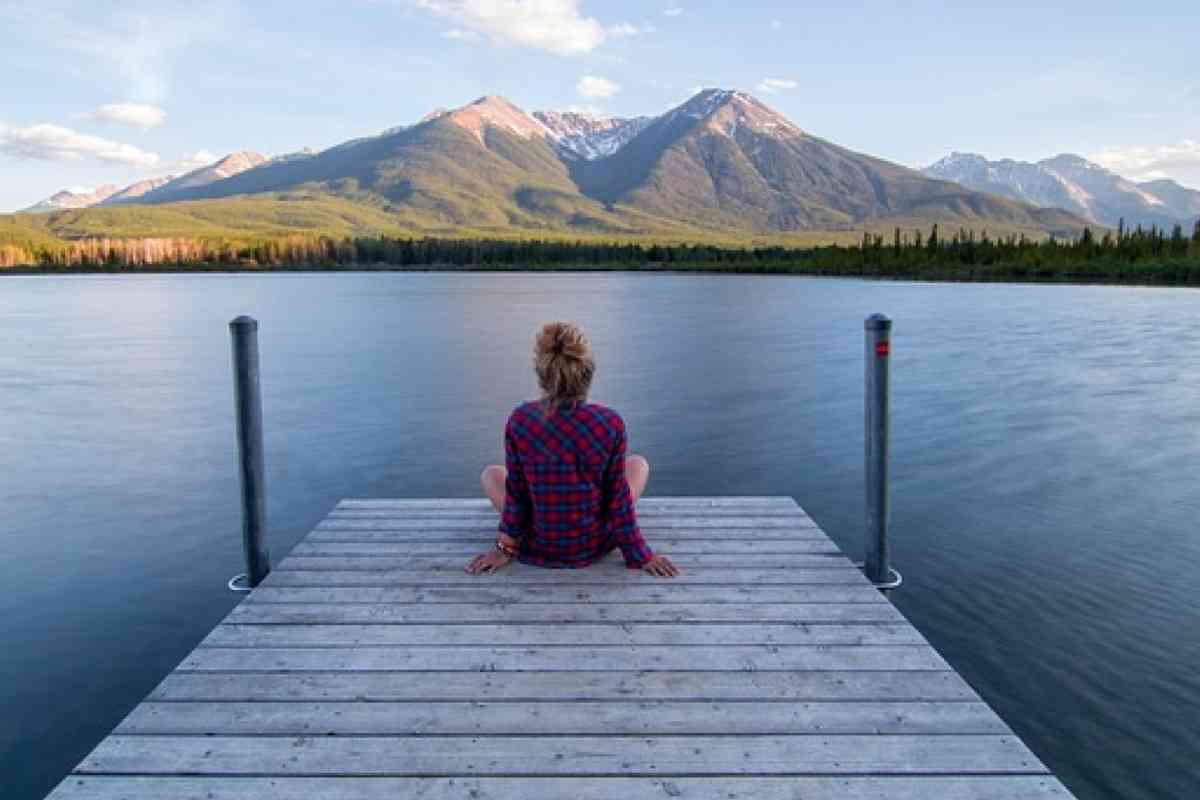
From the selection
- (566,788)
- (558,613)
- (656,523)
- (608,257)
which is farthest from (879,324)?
(608,257)

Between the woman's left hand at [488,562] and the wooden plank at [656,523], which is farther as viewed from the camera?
the wooden plank at [656,523]

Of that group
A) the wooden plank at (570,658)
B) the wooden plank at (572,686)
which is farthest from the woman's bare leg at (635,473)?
the wooden plank at (572,686)

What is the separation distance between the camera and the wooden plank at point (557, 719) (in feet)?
14.2

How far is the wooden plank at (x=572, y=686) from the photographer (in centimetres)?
466

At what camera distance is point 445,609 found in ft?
19.1

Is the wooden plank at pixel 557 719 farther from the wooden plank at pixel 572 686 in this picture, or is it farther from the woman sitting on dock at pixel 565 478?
the woman sitting on dock at pixel 565 478

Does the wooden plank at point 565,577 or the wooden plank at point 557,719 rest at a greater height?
the wooden plank at point 565,577

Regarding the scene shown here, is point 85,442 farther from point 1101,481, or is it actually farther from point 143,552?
point 1101,481

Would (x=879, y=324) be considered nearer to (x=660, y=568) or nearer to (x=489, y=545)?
(x=660, y=568)

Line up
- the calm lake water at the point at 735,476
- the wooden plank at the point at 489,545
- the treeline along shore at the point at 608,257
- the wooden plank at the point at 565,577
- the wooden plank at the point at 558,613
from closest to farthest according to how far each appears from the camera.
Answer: the wooden plank at the point at 558,613
the wooden plank at the point at 565,577
the wooden plank at the point at 489,545
the calm lake water at the point at 735,476
the treeline along shore at the point at 608,257

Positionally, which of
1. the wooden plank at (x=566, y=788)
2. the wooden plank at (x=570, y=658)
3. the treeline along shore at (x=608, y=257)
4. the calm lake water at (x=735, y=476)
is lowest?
the calm lake water at (x=735, y=476)

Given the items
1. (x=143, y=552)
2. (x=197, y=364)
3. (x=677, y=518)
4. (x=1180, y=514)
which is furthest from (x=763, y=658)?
(x=197, y=364)

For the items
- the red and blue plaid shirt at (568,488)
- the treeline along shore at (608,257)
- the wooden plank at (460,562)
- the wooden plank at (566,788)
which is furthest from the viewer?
the treeline along shore at (608,257)

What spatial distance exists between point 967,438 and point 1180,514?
5.93 m
